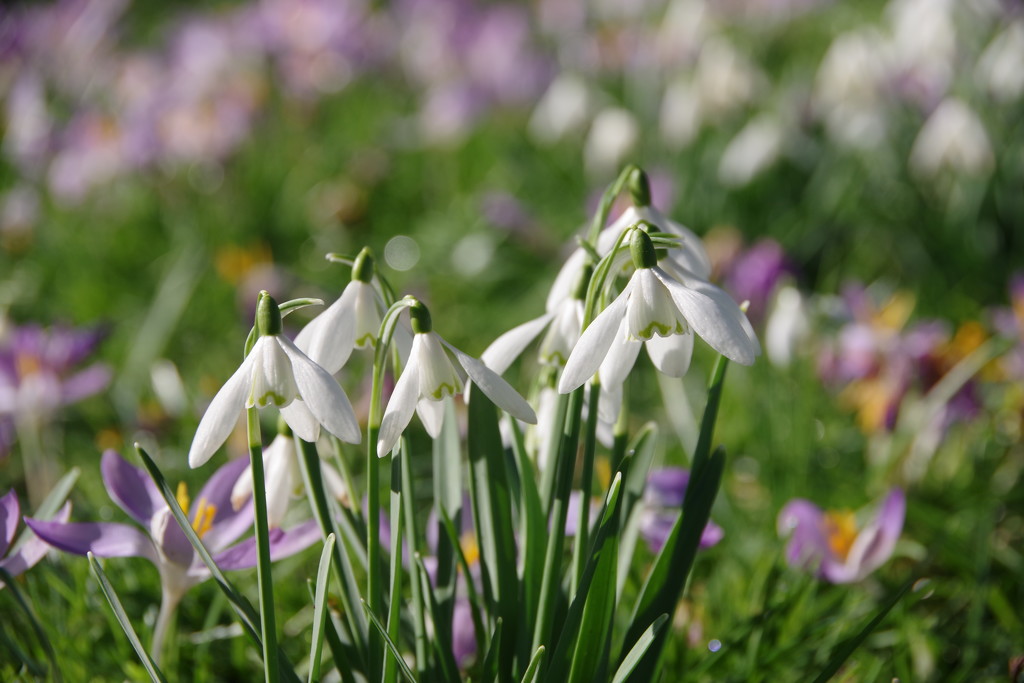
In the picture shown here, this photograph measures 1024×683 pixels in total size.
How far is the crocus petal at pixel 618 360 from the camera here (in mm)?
892

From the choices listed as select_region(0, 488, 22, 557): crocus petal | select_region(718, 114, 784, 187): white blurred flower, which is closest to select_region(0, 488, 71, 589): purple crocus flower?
select_region(0, 488, 22, 557): crocus petal

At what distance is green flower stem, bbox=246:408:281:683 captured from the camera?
84 centimetres

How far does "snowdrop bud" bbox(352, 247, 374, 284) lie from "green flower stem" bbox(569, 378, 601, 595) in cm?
25

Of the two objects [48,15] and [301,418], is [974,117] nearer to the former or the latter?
[301,418]

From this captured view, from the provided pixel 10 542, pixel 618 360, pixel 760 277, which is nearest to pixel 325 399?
pixel 618 360

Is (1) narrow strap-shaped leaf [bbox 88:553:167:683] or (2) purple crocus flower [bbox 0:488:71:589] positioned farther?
Answer: (2) purple crocus flower [bbox 0:488:71:589]

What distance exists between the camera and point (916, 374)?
5.91 ft

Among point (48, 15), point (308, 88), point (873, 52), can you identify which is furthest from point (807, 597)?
point (48, 15)

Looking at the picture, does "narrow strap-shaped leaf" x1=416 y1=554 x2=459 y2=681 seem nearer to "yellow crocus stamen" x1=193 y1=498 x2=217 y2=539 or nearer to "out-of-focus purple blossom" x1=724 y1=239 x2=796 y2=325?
"yellow crocus stamen" x1=193 y1=498 x2=217 y2=539

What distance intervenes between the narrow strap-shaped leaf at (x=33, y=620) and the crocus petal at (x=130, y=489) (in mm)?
128

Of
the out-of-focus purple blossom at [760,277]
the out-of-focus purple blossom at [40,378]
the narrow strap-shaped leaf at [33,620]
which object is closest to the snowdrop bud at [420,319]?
the narrow strap-shaped leaf at [33,620]

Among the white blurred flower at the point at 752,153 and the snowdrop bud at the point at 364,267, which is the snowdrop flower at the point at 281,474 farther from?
the white blurred flower at the point at 752,153

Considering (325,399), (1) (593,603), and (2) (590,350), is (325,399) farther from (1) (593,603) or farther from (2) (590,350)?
(1) (593,603)

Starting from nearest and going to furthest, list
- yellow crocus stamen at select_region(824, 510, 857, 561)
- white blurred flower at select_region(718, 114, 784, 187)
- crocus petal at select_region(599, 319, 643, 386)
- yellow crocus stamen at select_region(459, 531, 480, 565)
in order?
crocus petal at select_region(599, 319, 643, 386) → yellow crocus stamen at select_region(459, 531, 480, 565) → yellow crocus stamen at select_region(824, 510, 857, 561) → white blurred flower at select_region(718, 114, 784, 187)
